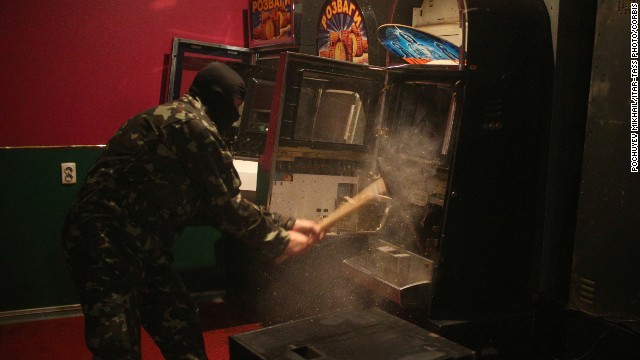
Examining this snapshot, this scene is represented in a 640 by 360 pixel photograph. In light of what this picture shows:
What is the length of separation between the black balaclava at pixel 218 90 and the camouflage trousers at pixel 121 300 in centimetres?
83

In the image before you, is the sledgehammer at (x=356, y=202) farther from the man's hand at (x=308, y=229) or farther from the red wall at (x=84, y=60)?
the red wall at (x=84, y=60)

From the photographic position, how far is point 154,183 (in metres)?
2.65

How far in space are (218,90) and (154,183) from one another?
22.8 inches

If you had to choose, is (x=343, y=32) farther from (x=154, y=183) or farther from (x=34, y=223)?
(x=34, y=223)

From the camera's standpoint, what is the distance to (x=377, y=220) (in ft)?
11.9

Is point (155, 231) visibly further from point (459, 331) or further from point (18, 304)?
point (18, 304)

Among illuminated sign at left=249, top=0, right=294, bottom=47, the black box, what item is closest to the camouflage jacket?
the black box

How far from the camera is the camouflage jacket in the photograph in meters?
2.62

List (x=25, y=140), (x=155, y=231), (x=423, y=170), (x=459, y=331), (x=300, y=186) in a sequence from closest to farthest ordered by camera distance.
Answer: (x=155, y=231)
(x=459, y=331)
(x=423, y=170)
(x=300, y=186)
(x=25, y=140)

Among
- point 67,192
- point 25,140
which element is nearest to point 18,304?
point 67,192

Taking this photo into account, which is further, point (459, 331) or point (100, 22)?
point (100, 22)

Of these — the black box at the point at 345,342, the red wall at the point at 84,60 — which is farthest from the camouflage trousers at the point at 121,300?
the red wall at the point at 84,60

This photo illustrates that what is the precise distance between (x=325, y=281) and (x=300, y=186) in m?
0.69

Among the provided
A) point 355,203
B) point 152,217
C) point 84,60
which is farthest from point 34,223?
point 355,203
